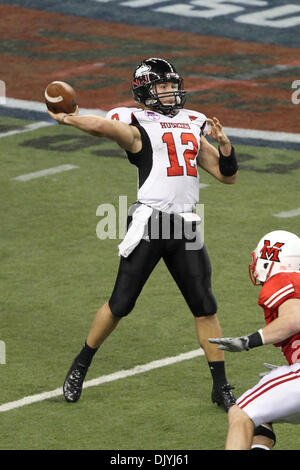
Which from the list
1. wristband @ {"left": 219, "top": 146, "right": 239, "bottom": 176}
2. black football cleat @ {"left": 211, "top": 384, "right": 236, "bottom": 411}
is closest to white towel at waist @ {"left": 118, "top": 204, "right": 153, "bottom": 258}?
wristband @ {"left": 219, "top": 146, "right": 239, "bottom": 176}

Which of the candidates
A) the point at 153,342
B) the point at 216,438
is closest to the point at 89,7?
the point at 153,342

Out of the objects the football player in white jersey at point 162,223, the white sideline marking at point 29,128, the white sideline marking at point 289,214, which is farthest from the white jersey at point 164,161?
the white sideline marking at point 29,128

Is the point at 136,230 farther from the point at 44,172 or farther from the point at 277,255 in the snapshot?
the point at 44,172

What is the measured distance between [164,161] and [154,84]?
52 cm

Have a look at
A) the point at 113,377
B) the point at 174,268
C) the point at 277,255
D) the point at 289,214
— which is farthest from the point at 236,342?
the point at 289,214

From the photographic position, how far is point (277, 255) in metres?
6.10

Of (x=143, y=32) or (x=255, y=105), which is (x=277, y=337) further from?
(x=143, y=32)

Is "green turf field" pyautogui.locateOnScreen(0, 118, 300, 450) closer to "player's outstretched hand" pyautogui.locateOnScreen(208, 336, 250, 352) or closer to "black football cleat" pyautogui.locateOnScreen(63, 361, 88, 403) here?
"black football cleat" pyautogui.locateOnScreen(63, 361, 88, 403)

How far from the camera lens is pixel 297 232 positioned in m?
10.6

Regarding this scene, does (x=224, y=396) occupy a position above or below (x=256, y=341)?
below

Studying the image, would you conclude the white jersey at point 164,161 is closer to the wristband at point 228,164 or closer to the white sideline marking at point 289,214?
the wristband at point 228,164

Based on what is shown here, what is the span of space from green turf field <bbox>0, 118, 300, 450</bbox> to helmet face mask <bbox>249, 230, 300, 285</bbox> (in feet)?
3.93

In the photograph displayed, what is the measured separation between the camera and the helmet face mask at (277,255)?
20.0 feet

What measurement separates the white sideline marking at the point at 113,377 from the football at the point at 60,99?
1750 mm
